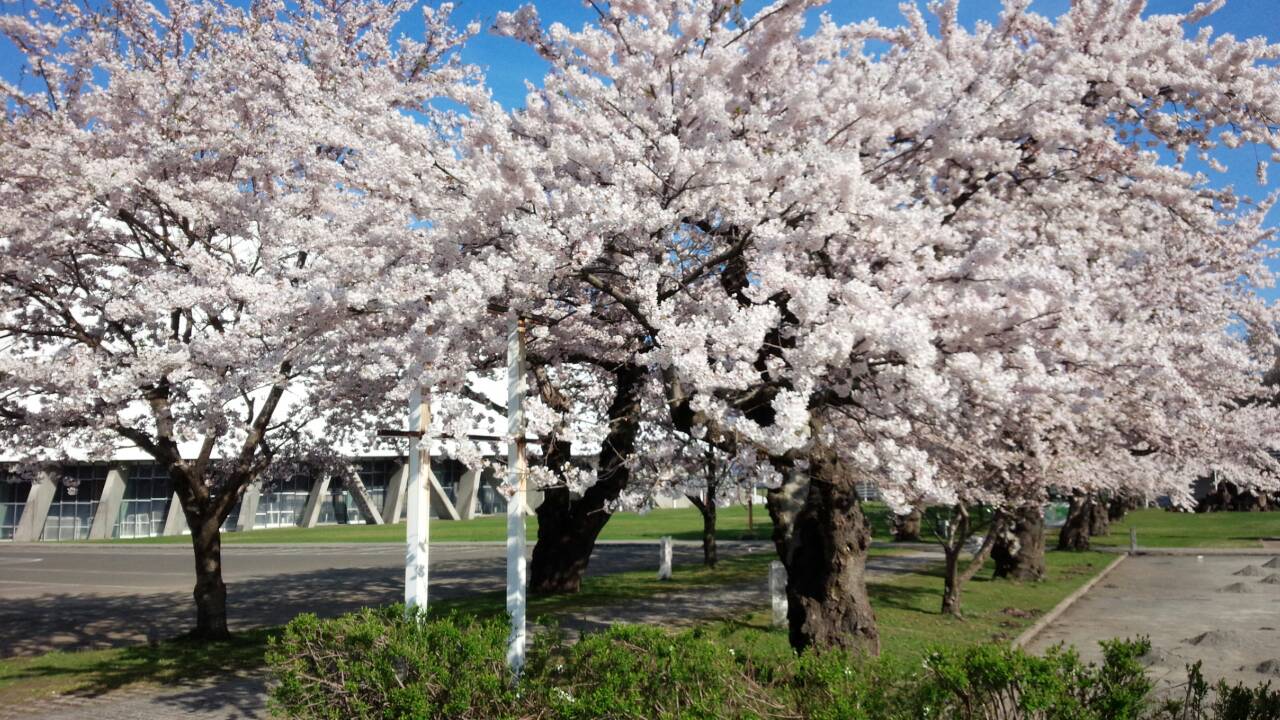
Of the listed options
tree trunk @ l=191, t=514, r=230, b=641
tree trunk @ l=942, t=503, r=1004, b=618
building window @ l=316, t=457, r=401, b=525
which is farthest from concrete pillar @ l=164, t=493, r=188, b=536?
tree trunk @ l=942, t=503, r=1004, b=618

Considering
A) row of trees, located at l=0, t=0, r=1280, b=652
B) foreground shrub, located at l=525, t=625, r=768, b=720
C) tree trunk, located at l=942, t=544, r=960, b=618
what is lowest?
tree trunk, located at l=942, t=544, r=960, b=618

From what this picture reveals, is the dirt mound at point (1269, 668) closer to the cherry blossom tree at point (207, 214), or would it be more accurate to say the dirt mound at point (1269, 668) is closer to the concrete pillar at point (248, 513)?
the cherry blossom tree at point (207, 214)

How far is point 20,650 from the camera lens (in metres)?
13.8

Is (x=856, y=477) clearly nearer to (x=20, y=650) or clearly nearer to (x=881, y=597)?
(x=881, y=597)

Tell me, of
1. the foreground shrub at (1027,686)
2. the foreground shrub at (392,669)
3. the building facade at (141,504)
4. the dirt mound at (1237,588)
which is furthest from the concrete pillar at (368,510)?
the foreground shrub at (1027,686)

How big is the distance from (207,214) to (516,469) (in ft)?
22.5

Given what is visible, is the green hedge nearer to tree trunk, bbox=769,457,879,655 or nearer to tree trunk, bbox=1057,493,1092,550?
tree trunk, bbox=769,457,879,655

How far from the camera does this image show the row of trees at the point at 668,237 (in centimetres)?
761

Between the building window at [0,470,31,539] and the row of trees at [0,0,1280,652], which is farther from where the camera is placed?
the building window at [0,470,31,539]

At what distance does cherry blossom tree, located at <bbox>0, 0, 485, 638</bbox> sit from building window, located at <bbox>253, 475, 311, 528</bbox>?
45306mm

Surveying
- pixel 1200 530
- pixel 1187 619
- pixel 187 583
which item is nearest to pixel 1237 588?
pixel 1187 619

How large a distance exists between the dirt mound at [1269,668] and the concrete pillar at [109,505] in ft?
173

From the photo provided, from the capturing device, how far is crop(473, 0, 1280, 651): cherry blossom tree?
289 inches

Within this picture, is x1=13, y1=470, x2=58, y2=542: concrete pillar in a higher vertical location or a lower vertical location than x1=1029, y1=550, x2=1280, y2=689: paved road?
higher
